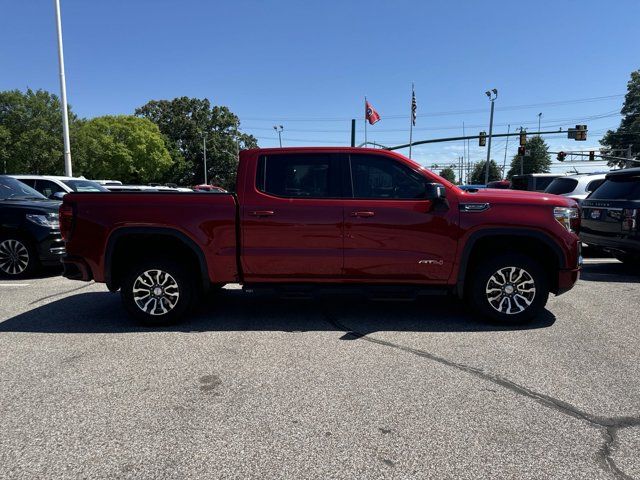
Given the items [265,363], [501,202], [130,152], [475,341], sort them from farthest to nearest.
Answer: [130,152], [501,202], [475,341], [265,363]

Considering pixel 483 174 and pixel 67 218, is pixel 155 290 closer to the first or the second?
pixel 67 218

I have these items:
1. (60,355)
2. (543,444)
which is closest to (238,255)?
(60,355)

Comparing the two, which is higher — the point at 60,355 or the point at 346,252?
the point at 346,252

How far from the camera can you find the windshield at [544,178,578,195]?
38.2ft

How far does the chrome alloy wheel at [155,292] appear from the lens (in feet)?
16.9

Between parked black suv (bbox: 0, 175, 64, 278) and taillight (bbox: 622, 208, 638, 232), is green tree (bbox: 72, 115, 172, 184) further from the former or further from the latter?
taillight (bbox: 622, 208, 638, 232)

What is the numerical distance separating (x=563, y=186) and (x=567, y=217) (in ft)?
25.4

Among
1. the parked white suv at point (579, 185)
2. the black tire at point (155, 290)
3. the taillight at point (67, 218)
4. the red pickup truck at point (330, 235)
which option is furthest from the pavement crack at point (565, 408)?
the parked white suv at point (579, 185)

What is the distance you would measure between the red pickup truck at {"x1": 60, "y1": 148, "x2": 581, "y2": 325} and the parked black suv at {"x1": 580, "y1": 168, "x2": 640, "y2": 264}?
3.22 meters

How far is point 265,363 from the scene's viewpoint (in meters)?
4.12

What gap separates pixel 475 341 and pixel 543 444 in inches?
75.7

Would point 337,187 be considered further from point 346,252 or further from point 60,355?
point 60,355

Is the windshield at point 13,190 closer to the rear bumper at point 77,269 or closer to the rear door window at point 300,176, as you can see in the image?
the rear bumper at point 77,269

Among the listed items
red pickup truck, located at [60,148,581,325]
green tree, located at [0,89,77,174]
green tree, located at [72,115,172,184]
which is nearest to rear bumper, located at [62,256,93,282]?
red pickup truck, located at [60,148,581,325]
